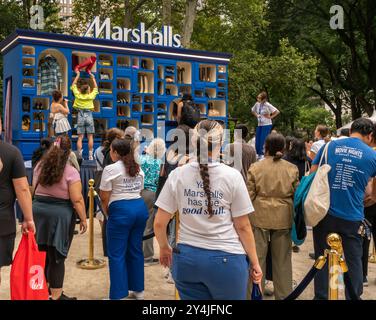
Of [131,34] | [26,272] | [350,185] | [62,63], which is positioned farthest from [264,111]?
[26,272]

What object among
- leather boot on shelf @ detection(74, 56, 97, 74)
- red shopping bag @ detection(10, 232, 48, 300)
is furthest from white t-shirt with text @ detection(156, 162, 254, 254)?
leather boot on shelf @ detection(74, 56, 97, 74)

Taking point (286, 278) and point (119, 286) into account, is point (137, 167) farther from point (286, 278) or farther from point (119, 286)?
point (286, 278)

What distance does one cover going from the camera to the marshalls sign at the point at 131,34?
1409 cm

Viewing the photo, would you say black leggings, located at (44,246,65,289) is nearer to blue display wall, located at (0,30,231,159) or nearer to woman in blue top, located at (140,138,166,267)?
woman in blue top, located at (140,138,166,267)

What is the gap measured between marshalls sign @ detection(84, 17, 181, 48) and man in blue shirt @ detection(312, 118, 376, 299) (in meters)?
10.3

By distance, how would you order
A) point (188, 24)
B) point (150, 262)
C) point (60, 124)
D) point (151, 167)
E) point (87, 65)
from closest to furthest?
point (151, 167)
point (150, 262)
point (60, 124)
point (87, 65)
point (188, 24)

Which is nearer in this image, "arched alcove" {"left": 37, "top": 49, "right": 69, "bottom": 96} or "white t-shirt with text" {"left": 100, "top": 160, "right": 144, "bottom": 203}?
"white t-shirt with text" {"left": 100, "top": 160, "right": 144, "bottom": 203}

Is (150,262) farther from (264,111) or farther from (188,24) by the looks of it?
(188,24)

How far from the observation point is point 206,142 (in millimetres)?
3365

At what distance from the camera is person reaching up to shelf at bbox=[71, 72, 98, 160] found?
12422mm

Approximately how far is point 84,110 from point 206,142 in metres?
9.78

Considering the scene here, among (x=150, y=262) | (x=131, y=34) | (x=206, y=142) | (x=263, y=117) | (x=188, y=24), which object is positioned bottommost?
(x=150, y=262)

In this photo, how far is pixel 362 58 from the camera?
92.1 ft
